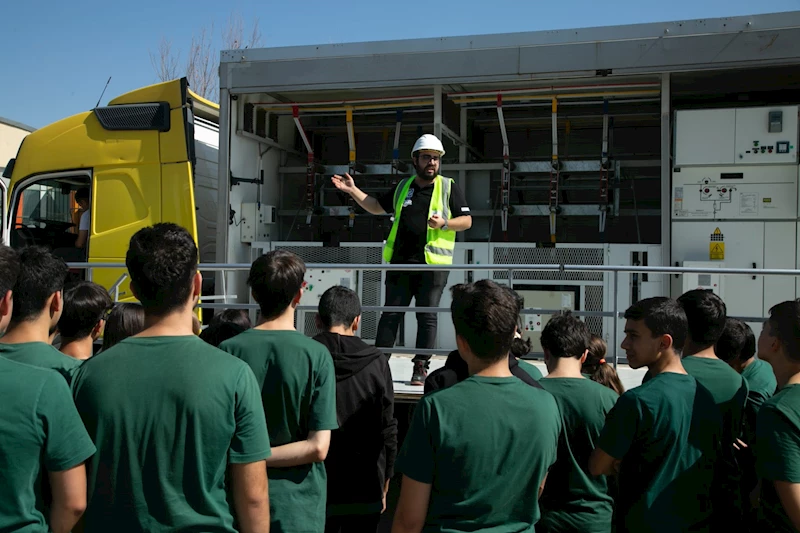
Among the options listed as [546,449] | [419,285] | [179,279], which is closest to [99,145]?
[419,285]

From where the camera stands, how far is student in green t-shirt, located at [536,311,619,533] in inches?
101

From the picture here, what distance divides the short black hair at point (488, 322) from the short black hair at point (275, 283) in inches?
26.0

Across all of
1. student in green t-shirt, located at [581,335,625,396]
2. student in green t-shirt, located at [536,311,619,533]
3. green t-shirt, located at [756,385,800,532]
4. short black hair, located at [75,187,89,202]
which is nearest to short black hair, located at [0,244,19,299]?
student in green t-shirt, located at [536,311,619,533]

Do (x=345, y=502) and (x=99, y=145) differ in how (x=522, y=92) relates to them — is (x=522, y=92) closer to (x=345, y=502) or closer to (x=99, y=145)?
(x=99, y=145)

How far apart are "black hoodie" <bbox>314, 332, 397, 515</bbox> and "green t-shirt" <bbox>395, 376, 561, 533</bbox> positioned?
0.97 metres

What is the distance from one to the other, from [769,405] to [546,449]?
785 mm

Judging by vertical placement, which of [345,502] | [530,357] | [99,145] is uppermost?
[99,145]

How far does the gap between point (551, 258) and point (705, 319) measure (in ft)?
A: 12.9

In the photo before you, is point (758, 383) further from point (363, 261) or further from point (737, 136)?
point (363, 261)

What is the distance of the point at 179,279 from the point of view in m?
1.86

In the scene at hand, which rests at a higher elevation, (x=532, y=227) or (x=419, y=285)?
(x=532, y=227)

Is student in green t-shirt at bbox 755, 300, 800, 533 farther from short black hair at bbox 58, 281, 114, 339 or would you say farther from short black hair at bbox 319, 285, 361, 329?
short black hair at bbox 58, 281, 114, 339

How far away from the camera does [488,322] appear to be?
Result: 2062mm

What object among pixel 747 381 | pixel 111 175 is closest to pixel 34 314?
pixel 747 381
